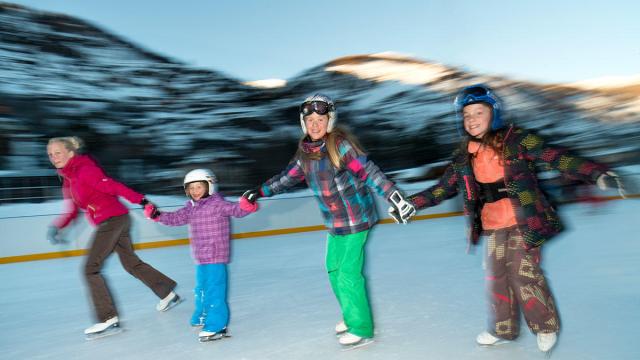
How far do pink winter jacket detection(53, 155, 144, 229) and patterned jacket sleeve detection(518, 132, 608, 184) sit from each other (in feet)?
6.29

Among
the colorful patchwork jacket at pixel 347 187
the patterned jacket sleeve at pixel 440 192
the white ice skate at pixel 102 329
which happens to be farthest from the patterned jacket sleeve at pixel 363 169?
the white ice skate at pixel 102 329

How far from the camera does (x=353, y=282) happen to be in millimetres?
2596

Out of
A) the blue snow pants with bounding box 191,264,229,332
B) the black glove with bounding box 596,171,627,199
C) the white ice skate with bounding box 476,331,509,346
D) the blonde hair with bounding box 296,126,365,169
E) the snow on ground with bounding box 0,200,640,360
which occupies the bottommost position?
the snow on ground with bounding box 0,200,640,360

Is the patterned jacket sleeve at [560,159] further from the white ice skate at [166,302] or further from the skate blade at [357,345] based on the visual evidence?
the white ice skate at [166,302]

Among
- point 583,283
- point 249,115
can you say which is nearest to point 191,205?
point 583,283

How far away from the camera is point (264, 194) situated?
2.86 meters

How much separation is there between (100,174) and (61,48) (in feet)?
67.0

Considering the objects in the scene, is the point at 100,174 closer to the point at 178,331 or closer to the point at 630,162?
the point at 178,331

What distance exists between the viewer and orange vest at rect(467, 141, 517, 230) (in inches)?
91.7

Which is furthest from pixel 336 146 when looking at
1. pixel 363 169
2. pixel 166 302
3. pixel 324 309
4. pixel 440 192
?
pixel 166 302

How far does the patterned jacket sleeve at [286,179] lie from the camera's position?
2.75 meters

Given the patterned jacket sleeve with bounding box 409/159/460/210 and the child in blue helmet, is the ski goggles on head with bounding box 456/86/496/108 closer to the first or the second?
the child in blue helmet

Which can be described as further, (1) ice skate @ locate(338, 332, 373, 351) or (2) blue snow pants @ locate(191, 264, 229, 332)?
(2) blue snow pants @ locate(191, 264, 229, 332)

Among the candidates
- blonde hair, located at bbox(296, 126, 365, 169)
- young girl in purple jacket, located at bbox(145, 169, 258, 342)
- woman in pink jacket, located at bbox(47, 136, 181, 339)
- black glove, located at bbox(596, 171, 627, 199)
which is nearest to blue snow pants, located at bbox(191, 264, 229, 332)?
young girl in purple jacket, located at bbox(145, 169, 258, 342)
